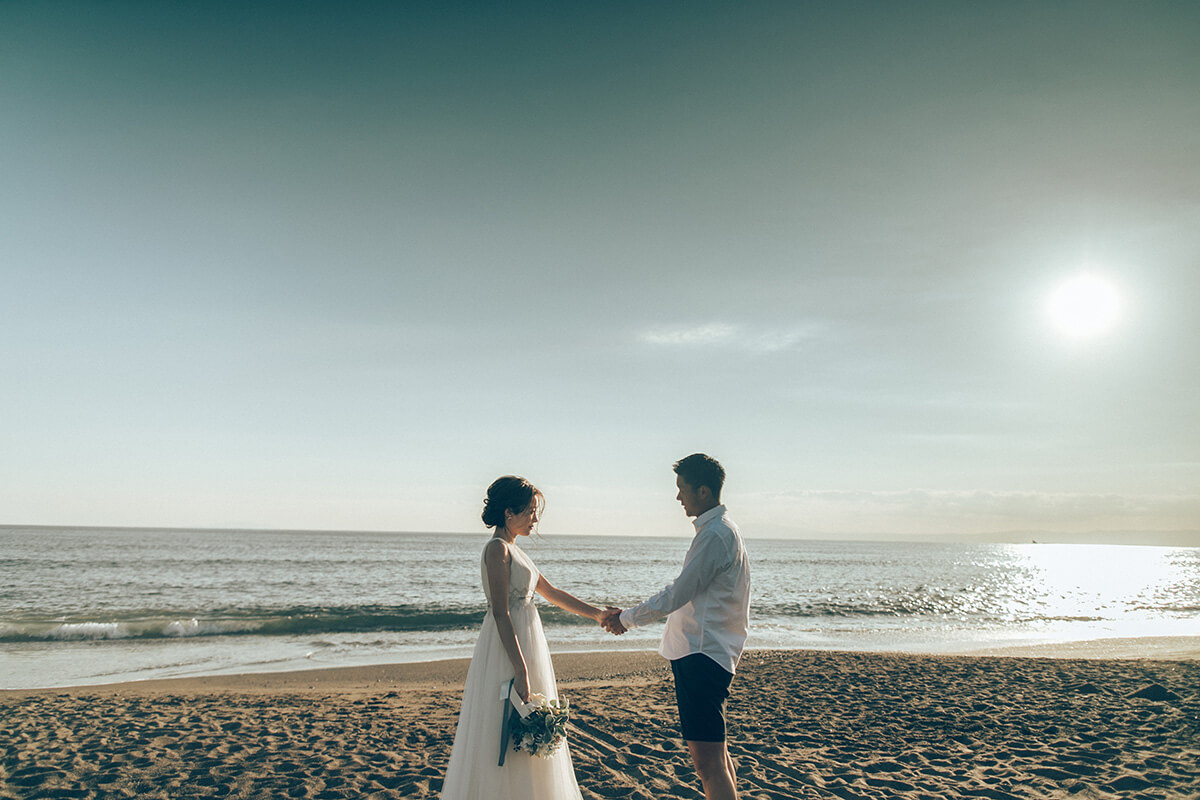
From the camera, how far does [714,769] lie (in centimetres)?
335

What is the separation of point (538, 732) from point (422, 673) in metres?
8.57

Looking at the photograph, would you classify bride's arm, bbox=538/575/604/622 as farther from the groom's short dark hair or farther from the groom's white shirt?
the groom's short dark hair

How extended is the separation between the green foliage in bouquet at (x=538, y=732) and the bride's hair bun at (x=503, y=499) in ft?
3.46

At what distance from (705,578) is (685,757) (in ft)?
11.2

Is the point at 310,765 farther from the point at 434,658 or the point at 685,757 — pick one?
the point at 434,658

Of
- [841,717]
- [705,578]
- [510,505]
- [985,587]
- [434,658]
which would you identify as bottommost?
[985,587]

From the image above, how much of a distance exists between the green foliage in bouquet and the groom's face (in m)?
1.28

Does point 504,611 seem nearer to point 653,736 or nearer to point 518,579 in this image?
point 518,579

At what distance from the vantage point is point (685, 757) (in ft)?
19.2

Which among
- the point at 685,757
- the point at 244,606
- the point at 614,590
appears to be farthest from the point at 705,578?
the point at 614,590

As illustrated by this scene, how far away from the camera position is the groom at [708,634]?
3361 millimetres

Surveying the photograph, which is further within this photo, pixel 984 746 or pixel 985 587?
pixel 985 587

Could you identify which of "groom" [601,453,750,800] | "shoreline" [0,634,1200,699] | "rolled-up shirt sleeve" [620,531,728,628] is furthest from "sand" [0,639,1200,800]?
"rolled-up shirt sleeve" [620,531,728,628]

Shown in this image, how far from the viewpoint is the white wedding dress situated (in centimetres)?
349
